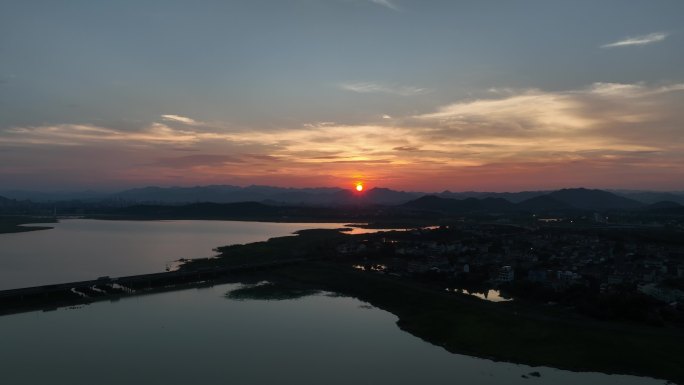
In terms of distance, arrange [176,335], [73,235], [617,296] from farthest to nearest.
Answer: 1. [73,235]
2. [617,296]
3. [176,335]

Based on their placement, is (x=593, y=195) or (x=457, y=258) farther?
(x=593, y=195)

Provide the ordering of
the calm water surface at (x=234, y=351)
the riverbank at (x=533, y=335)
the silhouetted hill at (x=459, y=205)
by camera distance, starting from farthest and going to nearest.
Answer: the silhouetted hill at (x=459, y=205) → the riverbank at (x=533, y=335) → the calm water surface at (x=234, y=351)

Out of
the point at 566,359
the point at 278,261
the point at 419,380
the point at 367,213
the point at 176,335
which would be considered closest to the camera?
the point at 419,380

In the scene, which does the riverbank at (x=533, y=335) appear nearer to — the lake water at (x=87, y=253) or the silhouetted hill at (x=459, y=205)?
the lake water at (x=87, y=253)

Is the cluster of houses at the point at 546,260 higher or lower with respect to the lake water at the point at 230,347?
higher

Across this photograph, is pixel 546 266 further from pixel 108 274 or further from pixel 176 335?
pixel 108 274

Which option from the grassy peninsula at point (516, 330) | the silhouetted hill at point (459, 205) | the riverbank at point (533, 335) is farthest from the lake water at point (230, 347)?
the silhouetted hill at point (459, 205)

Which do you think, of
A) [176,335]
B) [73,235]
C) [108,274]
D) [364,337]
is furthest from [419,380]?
[73,235]
